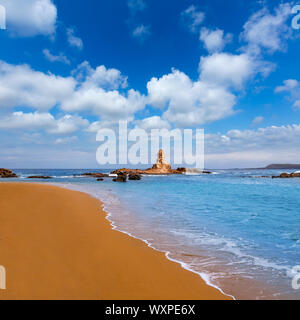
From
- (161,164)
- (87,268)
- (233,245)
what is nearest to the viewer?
(87,268)

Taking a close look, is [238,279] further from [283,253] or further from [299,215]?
[299,215]

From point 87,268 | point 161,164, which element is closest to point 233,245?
point 87,268

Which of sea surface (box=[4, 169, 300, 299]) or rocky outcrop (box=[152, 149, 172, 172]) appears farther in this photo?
rocky outcrop (box=[152, 149, 172, 172])

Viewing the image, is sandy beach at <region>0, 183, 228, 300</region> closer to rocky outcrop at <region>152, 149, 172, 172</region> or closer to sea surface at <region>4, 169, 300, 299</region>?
sea surface at <region>4, 169, 300, 299</region>

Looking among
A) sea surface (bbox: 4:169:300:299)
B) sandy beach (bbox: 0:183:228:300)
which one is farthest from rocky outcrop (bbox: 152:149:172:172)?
sandy beach (bbox: 0:183:228:300)

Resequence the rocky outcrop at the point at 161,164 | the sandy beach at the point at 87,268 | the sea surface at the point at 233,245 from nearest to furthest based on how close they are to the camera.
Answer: the sandy beach at the point at 87,268 < the sea surface at the point at 233,245 < the rocky outcrop at the point at 161,164

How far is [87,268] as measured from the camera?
4500 mm

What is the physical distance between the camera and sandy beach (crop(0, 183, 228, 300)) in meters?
3.60

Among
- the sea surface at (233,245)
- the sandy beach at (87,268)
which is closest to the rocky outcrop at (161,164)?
the sea surface at (233,245)

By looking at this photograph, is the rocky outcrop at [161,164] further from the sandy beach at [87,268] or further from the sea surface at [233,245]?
the sandy beach at [87,268]

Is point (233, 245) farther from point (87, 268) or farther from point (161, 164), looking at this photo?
point (161, 164)

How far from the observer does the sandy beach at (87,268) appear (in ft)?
11.8
